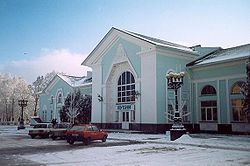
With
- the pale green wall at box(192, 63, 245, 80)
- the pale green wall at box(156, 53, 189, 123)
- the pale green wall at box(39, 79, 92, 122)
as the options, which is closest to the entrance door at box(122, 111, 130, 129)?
the pale green wall at box(156, 53, 189, 123)

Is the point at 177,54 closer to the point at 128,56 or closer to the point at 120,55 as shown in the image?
the point at 128,56

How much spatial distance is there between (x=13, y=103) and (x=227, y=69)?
188ft

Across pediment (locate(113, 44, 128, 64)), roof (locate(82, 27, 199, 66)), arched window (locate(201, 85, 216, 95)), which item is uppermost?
roof (locate(82, 27, 199, 66))

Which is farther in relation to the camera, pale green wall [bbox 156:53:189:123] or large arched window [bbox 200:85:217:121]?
pale green wall [bbox 156:53:189:123]

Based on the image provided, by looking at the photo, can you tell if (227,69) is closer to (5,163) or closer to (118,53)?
(118,53)

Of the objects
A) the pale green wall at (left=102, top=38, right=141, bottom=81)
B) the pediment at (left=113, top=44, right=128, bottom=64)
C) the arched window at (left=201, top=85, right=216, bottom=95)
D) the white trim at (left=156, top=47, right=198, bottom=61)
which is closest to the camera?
the arched window at (left=201, top=85, right=216, bottom=95)

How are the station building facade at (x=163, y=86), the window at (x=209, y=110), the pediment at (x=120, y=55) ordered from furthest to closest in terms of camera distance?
the pediment at (x=120, y=55) < the window at (x=209, y=110) < the station building facade at (x=163, y=86)

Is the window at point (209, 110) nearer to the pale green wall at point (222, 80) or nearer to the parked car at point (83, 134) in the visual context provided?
the pale green wall at point (222, 80)

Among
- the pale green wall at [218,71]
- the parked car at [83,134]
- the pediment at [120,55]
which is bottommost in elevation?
the parked car at [83,134]

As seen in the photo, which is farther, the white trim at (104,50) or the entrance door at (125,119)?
the white trim at (104,50)

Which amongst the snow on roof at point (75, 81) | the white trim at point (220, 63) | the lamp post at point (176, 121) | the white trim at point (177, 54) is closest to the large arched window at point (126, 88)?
the white trim at point (177, 54)

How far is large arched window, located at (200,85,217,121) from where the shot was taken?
30.6m

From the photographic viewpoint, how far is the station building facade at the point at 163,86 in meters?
29.2

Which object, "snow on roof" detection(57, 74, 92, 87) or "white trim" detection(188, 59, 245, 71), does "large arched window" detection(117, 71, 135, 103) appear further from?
"snow on roof" detection(57, 74, 92, 87)
